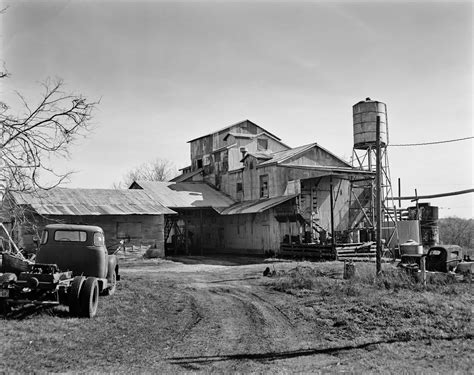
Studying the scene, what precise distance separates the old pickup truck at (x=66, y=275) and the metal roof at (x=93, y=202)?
44.9 ft

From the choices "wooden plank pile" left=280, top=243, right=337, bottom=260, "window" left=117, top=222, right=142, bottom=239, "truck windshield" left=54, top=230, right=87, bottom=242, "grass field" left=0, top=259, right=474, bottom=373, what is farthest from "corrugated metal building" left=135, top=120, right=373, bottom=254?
"truck windshield" left=54, top=230, right=87, bottom=242

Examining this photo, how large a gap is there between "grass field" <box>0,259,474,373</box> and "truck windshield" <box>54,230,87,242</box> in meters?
1.85

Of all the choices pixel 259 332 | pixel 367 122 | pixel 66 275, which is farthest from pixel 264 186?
pixel 259 332

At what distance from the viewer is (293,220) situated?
100ft

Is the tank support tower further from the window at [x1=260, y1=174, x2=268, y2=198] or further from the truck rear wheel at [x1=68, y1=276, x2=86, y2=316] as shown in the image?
the truck rear wheel at [x1=68, y1=276, x2=86, y2=316]

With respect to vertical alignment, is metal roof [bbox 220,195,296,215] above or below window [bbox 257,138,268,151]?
below

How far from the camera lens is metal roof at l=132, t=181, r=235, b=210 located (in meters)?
34.4

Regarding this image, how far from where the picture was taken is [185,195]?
36.2 meters

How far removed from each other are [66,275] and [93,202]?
19.4 metres

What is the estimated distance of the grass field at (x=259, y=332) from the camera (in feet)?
24.0

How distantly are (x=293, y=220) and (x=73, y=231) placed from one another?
64.1 feet

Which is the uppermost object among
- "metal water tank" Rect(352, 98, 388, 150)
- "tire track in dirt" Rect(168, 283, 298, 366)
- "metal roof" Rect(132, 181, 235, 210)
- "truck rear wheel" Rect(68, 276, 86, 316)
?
"metal water tank" Rect(352, 98, 388, 150)

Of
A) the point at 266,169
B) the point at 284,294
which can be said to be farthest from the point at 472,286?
the point at 266,169

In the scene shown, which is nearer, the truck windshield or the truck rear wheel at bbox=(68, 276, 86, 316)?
the truck rear wheel at bbox=(68, 276, 86, 316)
